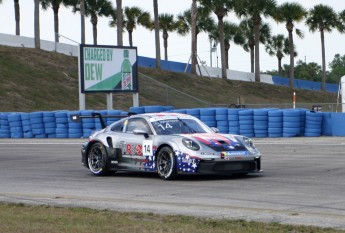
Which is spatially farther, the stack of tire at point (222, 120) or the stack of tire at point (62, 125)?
the stack of tire at point (62, 125)

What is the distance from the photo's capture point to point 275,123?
102ft

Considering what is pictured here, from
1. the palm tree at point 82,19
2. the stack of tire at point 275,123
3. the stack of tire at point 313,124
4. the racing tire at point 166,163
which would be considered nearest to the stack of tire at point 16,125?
the stack of tire at point 275,123

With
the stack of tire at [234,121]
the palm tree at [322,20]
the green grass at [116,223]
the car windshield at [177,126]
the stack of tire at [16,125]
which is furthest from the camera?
the palm tree at [322,20]

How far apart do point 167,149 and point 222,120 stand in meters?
16.4

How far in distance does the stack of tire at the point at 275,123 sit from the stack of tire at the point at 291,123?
0.60ft

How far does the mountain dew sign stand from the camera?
4034 centimetres

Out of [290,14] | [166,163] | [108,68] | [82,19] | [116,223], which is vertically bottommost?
[116,223]

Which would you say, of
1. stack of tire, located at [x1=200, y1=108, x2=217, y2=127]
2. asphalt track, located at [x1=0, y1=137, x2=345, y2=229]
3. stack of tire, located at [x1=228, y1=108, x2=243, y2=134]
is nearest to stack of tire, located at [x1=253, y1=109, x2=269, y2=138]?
stack of tire, located at [x1=228, y1=108, x2=243, y2=134]

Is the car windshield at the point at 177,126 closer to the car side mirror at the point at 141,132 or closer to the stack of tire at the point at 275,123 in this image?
the car side mirror at the point at 141,132

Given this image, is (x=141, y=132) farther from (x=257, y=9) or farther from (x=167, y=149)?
(x=257, y=9)

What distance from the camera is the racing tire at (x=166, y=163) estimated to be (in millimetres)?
16016

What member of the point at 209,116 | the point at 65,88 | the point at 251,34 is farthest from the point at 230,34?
the point at 209,116

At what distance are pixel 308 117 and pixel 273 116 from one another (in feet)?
4.18

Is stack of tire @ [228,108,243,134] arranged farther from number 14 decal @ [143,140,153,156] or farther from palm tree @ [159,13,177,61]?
palm tree @ [159,13,177,61]
